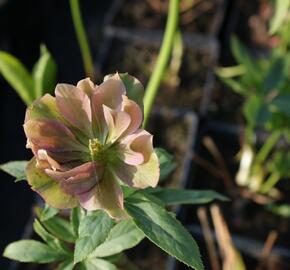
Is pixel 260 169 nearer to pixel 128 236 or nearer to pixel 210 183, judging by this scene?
pixel 210 183

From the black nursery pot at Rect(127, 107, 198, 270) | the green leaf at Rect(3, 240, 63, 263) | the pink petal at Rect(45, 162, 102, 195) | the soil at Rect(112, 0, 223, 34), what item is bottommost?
the black nursery pot at Rect(127, 107, 198, 270)

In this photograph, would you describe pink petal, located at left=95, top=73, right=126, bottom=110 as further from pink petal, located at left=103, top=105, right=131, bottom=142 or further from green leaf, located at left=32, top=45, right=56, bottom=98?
green leaf, located at left=32, top=45, right=56, bottom=98

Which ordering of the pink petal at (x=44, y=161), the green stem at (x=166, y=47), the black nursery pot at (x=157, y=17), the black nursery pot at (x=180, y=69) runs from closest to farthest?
1. the pink petal at (x=44, y=161)
2. the green stem at (x=166, y=47)
3. the black nursery pot at (x=180, y=69)
4. the black nursery pot at (x=157, y=17)

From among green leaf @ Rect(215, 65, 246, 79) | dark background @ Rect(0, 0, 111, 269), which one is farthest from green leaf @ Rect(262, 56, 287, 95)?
dark background @ Rect(0, 0, 111, 269)

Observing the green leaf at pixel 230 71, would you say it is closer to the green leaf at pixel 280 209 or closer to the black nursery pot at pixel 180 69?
the black nursery pot at pixel 180 69

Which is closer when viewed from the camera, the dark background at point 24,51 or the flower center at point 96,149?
the flower center at point 96,149

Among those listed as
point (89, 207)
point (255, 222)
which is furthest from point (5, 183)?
→ point (89, 207)

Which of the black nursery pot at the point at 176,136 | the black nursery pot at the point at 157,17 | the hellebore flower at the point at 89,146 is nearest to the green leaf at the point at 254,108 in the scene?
the black nursery pot at the point at 176,136
